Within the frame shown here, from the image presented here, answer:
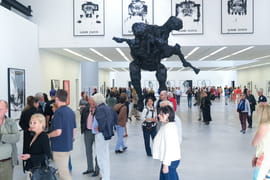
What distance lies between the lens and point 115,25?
48.9 ft

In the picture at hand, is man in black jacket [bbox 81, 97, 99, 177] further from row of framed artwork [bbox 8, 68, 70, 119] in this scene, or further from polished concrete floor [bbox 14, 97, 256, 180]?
row of framed artwork [bbox 8, 68, 70, 119]

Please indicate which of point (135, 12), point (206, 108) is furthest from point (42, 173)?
point (135, 12)

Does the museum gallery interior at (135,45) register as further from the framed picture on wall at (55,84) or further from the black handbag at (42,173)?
the black handbag at (42,173)

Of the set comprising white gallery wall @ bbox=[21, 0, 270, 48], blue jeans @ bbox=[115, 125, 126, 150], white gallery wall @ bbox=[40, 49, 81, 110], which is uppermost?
white gallery wall @ bbox=[21, 0, 270, 48]

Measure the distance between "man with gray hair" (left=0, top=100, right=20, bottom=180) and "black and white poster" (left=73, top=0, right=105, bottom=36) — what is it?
11.2 meters

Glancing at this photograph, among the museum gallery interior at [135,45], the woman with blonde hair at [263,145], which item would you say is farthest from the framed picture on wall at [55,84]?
the woman with blonde hair at [263,145]

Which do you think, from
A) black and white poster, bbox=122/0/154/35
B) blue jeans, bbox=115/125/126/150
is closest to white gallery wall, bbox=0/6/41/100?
black and white poster, bbox=122/0/154/35

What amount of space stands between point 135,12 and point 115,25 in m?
1.14

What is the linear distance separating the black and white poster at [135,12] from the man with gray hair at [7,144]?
11259mm

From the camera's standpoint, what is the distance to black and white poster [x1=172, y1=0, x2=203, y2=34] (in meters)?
14.7

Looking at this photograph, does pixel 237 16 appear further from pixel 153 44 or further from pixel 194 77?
pixel 194 77

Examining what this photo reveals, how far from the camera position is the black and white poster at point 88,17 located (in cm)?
1486

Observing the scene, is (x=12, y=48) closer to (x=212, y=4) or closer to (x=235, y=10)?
(x=212, y=4)

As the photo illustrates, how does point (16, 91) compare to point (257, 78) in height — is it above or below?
below
